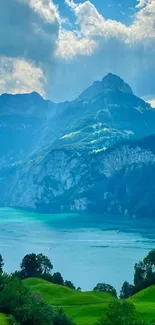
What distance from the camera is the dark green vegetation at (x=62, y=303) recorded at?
3061cm

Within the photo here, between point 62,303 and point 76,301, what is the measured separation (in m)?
2.01

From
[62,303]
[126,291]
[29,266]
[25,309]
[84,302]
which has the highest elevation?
[29,266]

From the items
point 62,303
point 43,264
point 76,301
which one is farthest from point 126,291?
point 62,303

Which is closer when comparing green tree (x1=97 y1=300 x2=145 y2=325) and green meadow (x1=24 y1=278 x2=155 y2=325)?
green tree (x1=97 y1=300 x2=145 y2=325)

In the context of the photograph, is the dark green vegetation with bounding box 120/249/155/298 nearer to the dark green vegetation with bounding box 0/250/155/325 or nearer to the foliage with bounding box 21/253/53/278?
the dark green vegetation with bounding box 0/250/155/325

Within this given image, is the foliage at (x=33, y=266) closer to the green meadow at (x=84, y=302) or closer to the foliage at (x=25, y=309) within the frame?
the green meadow at (x=84, y=302)

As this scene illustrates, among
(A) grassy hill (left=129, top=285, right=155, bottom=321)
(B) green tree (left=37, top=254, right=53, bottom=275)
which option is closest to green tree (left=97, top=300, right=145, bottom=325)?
(A) grassy hill (left=129, top=285, right=155, bottom=321)

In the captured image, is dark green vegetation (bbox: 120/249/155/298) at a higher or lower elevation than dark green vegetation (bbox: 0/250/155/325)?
higher

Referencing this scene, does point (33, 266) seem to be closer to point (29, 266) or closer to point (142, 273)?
point (29, 266)

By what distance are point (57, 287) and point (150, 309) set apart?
24.0m

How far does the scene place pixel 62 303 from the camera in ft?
212

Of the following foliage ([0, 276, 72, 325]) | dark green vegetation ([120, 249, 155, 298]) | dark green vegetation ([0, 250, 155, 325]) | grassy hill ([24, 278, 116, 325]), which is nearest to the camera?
dark green vegetation ([0, 250, 155, 325])

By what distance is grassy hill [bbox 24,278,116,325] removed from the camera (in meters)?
52.6

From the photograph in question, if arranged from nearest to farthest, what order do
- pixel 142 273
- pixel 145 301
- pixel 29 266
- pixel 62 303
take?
pixel 62 303
pixel 145 301
pixel 142 273
pixel 29 266
